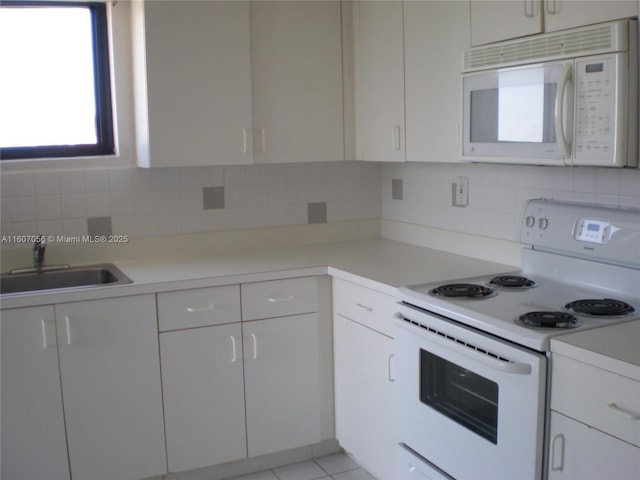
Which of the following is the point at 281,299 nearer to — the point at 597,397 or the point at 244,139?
the point at 244,139

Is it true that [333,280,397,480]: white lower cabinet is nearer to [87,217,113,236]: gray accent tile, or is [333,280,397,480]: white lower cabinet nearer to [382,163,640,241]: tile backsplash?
[382,163,640,241]: tile backsplash

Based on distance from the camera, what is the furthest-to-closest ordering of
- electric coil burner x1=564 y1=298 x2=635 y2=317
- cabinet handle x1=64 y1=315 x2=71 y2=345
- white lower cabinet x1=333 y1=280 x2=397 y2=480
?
white lower cabinet x1=333 y1=280 x2=397 y2=480
cabinet handle x1=64 y1=315 x2=71 y2=345
electric coil burner x1=564 y1=298 x2=635 y2=317

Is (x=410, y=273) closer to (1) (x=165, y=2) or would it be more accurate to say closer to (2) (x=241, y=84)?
(2) (x=241, y=84)

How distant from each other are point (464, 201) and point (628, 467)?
1.67 m

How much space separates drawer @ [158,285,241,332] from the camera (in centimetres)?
290

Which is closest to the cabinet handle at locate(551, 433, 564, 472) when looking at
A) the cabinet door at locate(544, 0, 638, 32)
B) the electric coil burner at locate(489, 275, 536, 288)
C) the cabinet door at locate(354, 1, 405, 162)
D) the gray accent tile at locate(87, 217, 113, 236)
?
the electric coil burner at locate(489, 275, 536, 288)

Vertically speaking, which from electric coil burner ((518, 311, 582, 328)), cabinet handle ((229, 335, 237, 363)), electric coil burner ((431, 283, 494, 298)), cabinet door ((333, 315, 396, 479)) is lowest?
cabinet door ((333, 315, 396, 479))

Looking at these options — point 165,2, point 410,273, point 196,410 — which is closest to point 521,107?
point 410,273

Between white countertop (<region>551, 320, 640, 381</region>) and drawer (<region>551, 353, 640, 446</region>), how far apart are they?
0.02 meters

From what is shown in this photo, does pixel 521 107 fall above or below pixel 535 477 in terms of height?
above

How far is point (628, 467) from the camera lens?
1.78 m

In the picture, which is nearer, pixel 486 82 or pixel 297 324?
pixel 486 82

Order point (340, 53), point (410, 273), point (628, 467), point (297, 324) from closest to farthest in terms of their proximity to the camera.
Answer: point (628, 467) → point (410, 273) → point (297, 324) → point (340, 53)

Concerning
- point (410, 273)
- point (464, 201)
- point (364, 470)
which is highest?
point (464, 201)
